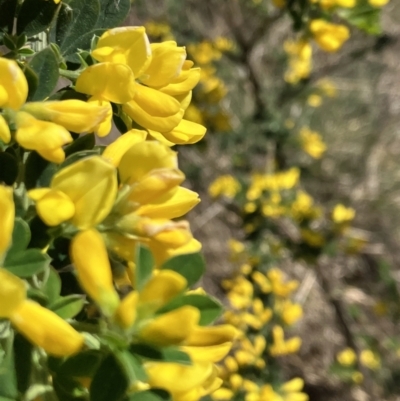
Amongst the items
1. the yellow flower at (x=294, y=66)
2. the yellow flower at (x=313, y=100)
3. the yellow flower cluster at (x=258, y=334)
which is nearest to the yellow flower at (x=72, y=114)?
the yellow flower cluster at (x=258, y=334)

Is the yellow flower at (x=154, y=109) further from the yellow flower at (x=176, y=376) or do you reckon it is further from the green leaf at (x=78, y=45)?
the yellow flower at (x=176, y=376)

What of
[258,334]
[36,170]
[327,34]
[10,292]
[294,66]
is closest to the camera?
[10,292]

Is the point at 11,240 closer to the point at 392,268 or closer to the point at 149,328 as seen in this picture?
the point at 149,328

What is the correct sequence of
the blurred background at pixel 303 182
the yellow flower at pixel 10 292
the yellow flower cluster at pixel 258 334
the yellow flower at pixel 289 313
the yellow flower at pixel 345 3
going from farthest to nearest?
the blurred background at pixel 303 182 < the yellow flower at pixel 289 313 < the yellow flower cluster at pixel 258 334 < the yellow flower at pixel 345 3 < the yellow flower at pixel 10 292

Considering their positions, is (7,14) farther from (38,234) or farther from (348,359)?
(348,359)

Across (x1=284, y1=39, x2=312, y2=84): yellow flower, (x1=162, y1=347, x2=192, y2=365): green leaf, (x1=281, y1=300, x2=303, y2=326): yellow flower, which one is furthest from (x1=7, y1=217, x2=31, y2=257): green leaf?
(x1=284, y1=39, x2=312, y2=84): yellow flower

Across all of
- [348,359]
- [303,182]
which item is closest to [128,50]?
[348,359]

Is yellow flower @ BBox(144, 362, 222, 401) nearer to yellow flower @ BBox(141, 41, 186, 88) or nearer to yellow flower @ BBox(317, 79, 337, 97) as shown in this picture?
yellow flower @ BBox(141, 41, 186, 88)

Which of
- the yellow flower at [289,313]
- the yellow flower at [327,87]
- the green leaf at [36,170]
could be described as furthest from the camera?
the yellow flower at [327,87]
